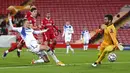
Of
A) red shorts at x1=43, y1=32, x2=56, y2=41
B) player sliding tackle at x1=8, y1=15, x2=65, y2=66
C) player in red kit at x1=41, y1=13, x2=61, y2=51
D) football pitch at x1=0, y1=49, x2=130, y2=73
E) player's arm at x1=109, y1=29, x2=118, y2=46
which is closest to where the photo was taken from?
football pitch at x1=0, y1=49, x2=130, y2=73

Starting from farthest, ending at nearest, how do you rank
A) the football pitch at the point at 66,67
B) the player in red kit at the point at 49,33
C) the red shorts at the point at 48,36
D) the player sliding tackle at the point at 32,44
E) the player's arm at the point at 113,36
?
the red shorts at the point at 48,36, the player in red kit at the point at 49,33, the player sliding tackle at the point at 32,44, the player's arm at the point at 113,36, the football pitch at the point at 66,67

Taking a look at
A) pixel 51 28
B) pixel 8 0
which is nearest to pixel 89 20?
pixel 8 0

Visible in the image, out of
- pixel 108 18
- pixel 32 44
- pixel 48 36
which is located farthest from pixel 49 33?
pixel 108 18

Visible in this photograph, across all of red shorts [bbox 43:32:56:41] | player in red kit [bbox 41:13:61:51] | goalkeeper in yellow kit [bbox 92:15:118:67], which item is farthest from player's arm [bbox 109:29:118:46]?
red shorts [bbox 43:32:56:41]

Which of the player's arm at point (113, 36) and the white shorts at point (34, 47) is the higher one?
the player's arm at point (113, 36)

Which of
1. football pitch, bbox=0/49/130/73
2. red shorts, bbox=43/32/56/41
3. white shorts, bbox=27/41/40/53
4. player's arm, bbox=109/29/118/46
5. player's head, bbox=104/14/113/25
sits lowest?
football pitch, bbox=0/49/130/73

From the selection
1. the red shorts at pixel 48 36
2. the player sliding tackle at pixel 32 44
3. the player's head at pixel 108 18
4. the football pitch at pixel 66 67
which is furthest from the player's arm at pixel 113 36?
the red shorts at pixel 48 36

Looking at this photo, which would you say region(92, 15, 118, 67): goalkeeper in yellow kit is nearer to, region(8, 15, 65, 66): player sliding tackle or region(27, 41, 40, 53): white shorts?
region(8, 15, 65, 66): player sliding tackle

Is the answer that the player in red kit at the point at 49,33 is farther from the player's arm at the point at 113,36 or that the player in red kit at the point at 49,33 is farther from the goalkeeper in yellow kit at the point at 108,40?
the player's arm at the point at 113,36

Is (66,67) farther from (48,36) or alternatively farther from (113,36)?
(48,36)

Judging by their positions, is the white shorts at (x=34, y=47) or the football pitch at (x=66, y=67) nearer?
the football pitch at (x=66, y=67)

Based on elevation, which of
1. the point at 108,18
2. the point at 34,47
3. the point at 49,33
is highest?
the point at 108,18

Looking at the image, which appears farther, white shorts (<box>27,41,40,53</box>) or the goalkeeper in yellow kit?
white shorts (<box>27,41,40,53</box>)

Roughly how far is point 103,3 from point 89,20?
275 cm
